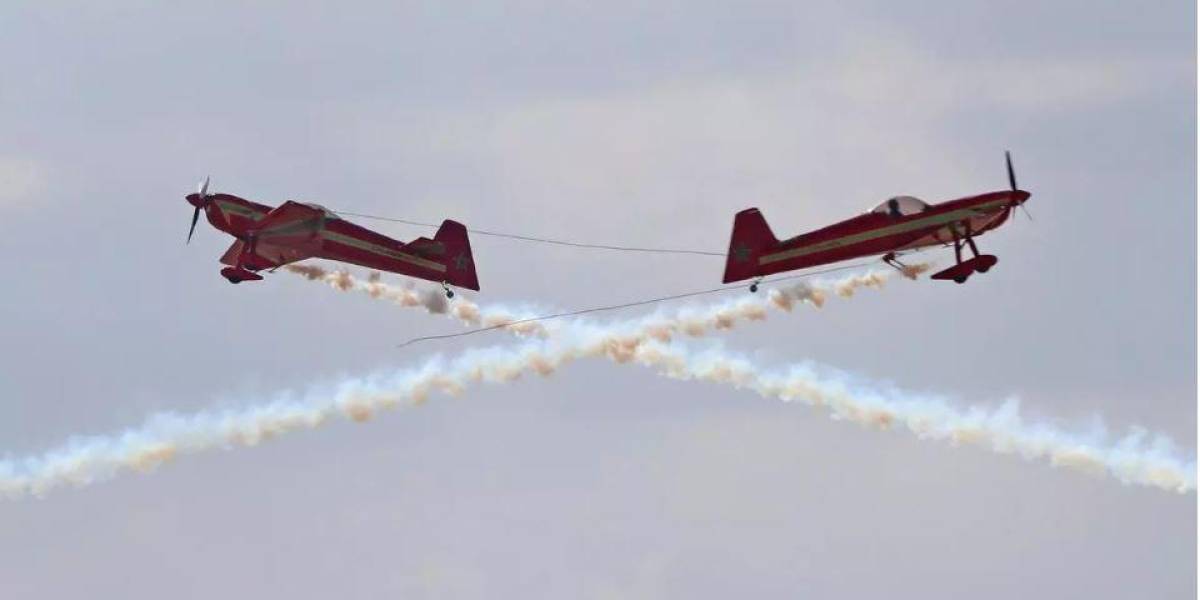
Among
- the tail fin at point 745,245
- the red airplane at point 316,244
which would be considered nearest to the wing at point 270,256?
the red airplane at point 316,244

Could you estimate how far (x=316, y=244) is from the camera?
395 feet

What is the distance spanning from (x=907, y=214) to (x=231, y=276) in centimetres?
2188

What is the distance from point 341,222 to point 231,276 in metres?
3.95

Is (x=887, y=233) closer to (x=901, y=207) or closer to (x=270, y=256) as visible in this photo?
(x=901, y=207)

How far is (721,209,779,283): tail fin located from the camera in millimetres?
113062

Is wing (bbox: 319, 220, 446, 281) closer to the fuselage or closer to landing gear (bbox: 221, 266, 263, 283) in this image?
landing gear (bbox: 221, 266, 263, 283)

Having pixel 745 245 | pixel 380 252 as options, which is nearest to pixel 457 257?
pixel 380 252

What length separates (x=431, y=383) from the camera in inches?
4926

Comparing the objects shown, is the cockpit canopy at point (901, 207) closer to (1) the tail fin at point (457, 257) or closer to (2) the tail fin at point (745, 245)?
(2) the tail fin at point (745, 245)

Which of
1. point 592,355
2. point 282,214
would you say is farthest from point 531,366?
point 282,214

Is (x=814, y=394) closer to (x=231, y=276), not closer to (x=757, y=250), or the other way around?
(x=757, y=250)

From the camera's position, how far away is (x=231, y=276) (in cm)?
11975

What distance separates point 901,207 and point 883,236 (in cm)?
103

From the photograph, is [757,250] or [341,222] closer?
[757,250]
